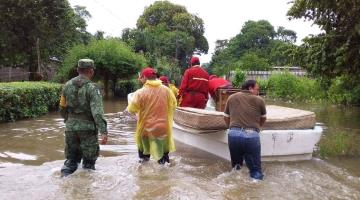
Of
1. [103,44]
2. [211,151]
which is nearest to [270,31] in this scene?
[103,44]

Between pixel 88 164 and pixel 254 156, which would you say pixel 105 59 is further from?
pixel 254 156

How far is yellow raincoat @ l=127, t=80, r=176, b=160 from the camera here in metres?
7.91

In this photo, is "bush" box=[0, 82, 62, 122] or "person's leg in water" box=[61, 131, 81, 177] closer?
"person's leg in water" box=[61, 131, 81, 177]

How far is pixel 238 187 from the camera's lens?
7.02 meters

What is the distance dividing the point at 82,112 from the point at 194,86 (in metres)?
3.65

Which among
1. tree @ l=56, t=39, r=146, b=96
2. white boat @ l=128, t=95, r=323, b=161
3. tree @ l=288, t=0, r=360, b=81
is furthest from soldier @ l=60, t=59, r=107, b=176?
tree @ l=56, t=39, r=146, b=96

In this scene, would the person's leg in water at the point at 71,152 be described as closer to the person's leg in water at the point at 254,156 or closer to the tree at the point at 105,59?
the person's leg in water at the point at 254,156

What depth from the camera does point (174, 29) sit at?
61.8 metres

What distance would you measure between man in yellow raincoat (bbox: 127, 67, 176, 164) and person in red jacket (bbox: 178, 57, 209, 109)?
181cm

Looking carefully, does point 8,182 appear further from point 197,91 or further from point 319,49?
point 319,49

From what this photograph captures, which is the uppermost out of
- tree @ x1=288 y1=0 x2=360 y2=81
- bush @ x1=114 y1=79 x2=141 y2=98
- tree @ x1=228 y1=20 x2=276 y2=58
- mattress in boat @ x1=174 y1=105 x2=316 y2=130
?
tree @ x1=228 y1=20 x2=276 y2=58

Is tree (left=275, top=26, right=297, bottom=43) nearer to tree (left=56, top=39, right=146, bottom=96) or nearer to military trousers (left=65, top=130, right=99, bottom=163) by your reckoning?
tree (left=56, top=39, right=146, bottom=96)

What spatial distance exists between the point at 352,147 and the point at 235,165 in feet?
15.1

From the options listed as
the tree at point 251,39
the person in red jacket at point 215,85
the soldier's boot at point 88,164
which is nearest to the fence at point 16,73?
the person in red jacket at point 215,85
